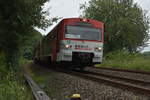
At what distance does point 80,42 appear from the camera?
12.3m

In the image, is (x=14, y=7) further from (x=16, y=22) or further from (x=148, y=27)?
(x=148, y=27)

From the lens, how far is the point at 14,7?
8445 mm

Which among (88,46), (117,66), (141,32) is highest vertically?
(141,32)

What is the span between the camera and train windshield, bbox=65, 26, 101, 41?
12312mm

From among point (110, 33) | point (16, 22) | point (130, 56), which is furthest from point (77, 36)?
point (110, 33)

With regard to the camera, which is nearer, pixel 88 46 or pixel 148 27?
pixel 88 46

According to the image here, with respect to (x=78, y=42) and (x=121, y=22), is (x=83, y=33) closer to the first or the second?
(x=78, y=42)

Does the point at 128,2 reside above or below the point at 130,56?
above

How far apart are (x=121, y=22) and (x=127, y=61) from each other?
1401 cm

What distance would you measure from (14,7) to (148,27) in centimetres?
3394

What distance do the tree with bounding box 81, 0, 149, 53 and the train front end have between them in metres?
22.1

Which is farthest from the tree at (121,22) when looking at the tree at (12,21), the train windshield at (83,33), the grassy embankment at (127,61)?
the tree at (12,21)

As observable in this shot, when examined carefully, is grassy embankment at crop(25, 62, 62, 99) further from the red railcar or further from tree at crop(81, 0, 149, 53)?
tree at crop(81, 0, 149, 53)

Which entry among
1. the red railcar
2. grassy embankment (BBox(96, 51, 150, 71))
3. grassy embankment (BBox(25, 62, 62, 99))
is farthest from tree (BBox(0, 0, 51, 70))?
grassy embankment (BBox(96, 51, 150, 71))
